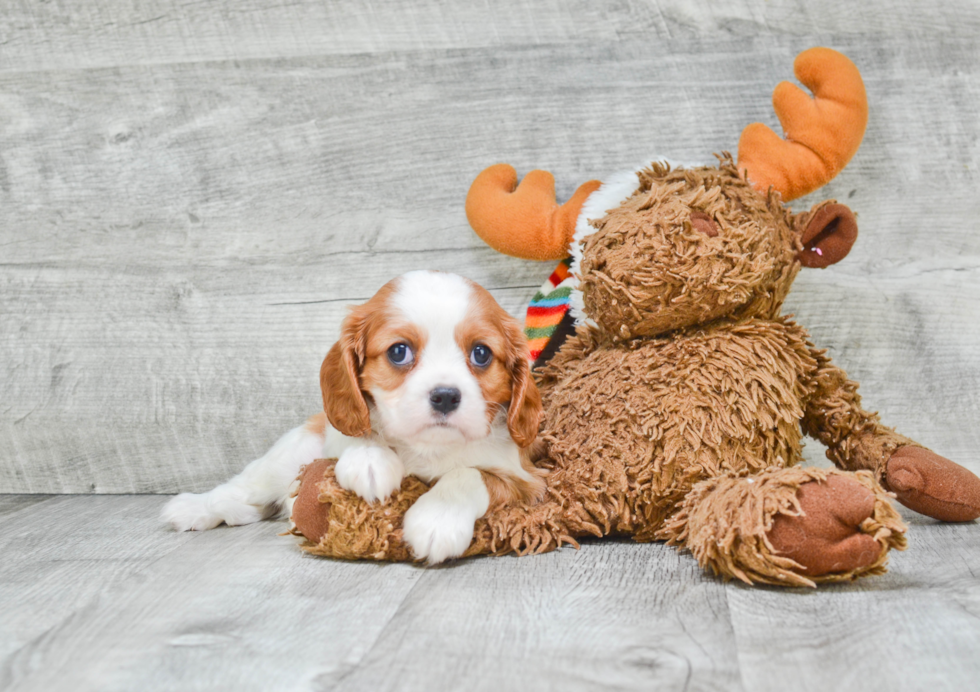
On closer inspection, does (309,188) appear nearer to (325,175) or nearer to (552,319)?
(325,175)

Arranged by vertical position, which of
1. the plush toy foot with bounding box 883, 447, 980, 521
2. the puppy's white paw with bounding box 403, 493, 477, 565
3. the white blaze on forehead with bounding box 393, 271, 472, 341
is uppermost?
the white blaze on forehead with bounding box 393, 271, 472, 341

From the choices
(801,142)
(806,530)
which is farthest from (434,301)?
(801,142)

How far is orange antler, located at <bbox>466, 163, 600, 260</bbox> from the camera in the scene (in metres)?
1.90

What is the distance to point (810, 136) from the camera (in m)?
1.74

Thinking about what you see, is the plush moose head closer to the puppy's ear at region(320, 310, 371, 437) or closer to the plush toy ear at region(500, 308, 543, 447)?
the plush toy ear at region(500, 308, 543, 447)

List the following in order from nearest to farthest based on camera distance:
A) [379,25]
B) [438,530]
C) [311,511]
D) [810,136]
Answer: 1. [438,530]
2. [311,511]
3. [810,136]
4. [379,25]

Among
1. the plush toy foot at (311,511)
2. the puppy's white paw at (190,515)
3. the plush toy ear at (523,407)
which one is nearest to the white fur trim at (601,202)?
the plush toy ear at (523,407)

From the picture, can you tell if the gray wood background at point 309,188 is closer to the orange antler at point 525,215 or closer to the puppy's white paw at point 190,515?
the puppy's white paw at point 190,515

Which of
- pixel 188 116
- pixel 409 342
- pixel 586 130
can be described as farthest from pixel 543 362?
pixel 188 116

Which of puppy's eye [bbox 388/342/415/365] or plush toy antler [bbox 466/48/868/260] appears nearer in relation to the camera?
puppy's eye [bbox 388/342/415/365]

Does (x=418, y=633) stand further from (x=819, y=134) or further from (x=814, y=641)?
(x=819, y=134)

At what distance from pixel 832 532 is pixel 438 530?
0.62 m

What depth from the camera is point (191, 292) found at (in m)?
2.27

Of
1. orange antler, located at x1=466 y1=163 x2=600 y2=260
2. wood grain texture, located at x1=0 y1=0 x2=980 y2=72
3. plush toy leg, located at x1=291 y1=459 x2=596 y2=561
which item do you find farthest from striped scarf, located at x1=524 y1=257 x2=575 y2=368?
wood grain texture, located at x1=0 y1=0 x2=980 y2=72
